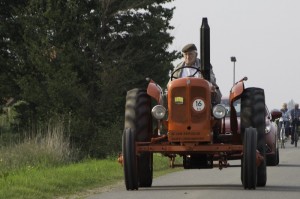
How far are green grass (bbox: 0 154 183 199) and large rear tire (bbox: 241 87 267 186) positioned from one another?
9.82 feet

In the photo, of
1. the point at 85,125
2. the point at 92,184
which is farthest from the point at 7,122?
the point at 92,184

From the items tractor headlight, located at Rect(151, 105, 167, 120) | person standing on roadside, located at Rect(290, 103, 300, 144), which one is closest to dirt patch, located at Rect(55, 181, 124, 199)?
tractor headlight, located at Rect(151, 105, 167, 120)

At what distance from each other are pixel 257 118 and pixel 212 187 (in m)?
1.48

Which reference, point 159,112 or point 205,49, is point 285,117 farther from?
point 159,112

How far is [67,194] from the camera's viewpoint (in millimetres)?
15516

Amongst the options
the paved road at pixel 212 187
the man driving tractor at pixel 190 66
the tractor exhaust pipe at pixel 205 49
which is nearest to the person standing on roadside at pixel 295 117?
the paved road at pixel 212 187

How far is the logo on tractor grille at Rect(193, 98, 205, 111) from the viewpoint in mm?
14789

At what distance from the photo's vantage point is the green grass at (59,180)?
15156mm

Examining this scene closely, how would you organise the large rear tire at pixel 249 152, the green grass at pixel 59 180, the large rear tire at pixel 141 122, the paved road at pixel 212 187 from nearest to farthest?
the paved road at pixel 212 187 → the large rear tire at pixel 249 152 → the green grass at pixel 59 180 → the large rear tire at pixel 141 122

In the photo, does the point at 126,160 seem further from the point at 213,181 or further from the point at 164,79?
the point at 164,79

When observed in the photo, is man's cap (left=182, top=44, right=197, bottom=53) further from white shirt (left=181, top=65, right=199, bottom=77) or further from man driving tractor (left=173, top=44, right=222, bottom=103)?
white shirt (left=181, top=65, right=199, bottom=77)

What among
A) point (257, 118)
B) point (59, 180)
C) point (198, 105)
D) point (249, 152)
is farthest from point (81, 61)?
point (249, 152)

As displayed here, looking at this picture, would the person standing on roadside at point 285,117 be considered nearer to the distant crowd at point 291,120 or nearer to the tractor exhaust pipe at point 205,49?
the distant crowd at point 291,120

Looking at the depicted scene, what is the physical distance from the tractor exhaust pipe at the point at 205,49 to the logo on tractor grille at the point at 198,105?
2.30 feet
